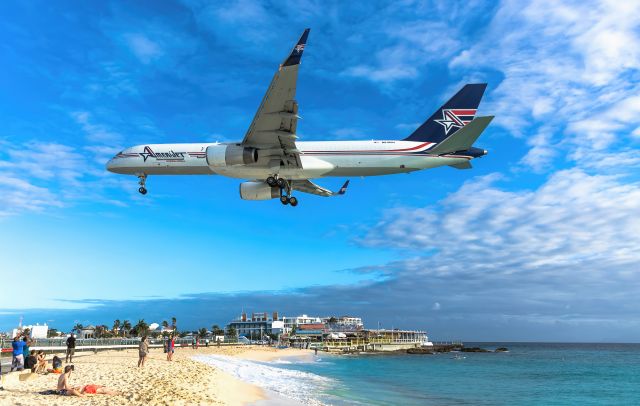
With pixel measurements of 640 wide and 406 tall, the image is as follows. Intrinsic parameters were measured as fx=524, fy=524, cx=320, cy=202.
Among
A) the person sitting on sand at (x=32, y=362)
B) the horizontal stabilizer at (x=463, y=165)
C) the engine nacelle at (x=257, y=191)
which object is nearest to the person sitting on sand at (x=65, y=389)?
the person sitting on sand at (x=32, y=362)

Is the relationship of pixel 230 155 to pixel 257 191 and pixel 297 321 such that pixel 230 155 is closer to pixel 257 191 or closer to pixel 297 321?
pixel 257 191

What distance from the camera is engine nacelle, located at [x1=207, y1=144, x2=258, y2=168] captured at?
26.6 metres

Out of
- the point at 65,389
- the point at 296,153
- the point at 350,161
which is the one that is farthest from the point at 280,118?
the point at 65,389

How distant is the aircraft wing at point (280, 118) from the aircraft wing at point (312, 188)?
A: 5.43m

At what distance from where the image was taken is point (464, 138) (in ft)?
84.2

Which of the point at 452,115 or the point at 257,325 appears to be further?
the point at 257,325

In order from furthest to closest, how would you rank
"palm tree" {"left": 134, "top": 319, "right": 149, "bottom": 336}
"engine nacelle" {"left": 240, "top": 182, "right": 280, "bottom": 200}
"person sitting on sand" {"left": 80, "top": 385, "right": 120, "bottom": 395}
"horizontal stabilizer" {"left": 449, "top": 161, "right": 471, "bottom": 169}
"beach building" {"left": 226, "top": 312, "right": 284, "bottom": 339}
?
"beach building" {"left": 226, "top": 312, "right": 284, "bottom": 339}
"palm tree" {"left": 134, "top": 319, "right": 149, "bottom": 336}
"engine nacelle" {"left": 240, "top": 182, "right": 280, "bottom": 200}
"horizontal stabilizer" {"left": 449, "top": 161, "right": 471, "bottom": 169}
"person sitting on sand" {"left": 80, "top": 385, "right": 120, "bottom": 395}

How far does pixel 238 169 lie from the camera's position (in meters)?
27.9

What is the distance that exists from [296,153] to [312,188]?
7.13 meters

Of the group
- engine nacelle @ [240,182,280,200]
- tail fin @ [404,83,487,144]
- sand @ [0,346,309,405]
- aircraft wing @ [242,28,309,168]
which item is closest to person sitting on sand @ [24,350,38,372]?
sand @ [0,346,309,405]

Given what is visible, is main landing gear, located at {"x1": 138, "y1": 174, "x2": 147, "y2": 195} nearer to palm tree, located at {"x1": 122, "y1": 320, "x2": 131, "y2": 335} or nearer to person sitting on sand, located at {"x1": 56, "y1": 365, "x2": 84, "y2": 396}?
person sitting on sand, located at {"x1": 56, "y1": 365, "x2": 84, "y2": 396}

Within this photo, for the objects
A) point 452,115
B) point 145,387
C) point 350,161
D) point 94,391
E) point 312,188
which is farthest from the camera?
point 312,188

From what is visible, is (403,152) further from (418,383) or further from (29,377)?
(418,383)

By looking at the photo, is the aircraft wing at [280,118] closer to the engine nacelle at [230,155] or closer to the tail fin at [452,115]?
the engine nacelle at [230,155]
